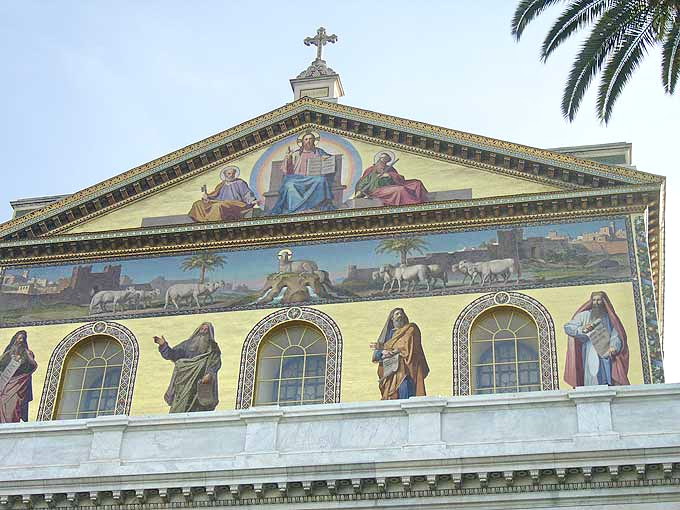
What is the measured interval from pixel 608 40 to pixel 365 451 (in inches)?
331

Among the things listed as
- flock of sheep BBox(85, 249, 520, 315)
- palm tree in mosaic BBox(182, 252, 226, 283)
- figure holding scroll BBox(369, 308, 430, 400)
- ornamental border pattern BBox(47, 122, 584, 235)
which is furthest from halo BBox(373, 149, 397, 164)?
figure holding scroll BBox(369, 308, 430, 400)

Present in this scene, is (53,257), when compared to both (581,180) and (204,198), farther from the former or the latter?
(581,180)

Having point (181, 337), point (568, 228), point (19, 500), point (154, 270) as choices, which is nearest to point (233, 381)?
point (181, 337)

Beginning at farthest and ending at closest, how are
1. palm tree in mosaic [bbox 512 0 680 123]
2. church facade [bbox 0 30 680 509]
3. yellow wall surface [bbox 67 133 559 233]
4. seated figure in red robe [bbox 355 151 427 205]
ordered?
seated figure in red robe [bbox 355 151 427 205] → yellow wall surface [bbox 67 133 559 233] → palm tree in mosaic [bbox 512 0 680 123] → church facade [bbox 0 30 680 509]

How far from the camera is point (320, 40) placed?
107 feet

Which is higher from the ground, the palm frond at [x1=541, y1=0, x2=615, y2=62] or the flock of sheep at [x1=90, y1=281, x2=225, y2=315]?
the palm frond at [x1=541, y1=0, x2=615, y2=62]

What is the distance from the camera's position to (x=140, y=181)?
96.1 feet

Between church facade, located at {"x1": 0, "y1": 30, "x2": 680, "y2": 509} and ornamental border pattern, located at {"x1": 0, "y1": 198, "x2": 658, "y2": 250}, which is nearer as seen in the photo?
church facade, located at {"x1": 0, "y1": 30, "x2": 680, "y2": 509}

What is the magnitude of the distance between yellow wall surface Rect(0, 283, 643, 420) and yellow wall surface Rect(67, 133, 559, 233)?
2.49 metres

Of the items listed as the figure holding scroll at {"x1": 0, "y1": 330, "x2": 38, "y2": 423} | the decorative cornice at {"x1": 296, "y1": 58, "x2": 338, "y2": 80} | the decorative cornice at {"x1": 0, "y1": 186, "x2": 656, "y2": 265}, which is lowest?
the figure holding scroll at {"x1": 0, "y1": 330, "x2": 38, "y2": 423}

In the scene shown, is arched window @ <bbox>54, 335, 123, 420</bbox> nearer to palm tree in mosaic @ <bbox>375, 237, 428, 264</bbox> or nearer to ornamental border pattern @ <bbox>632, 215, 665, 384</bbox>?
palm tree in mosaic @ <bbox>375, 237, 428, 264</bbox>

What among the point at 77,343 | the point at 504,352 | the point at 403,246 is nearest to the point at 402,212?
the point at 403,246

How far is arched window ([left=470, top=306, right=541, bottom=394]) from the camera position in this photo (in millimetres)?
25234

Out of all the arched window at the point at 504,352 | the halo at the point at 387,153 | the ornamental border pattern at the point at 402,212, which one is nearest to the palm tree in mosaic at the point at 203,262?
the ornamental border pattern at the point at 402,212
